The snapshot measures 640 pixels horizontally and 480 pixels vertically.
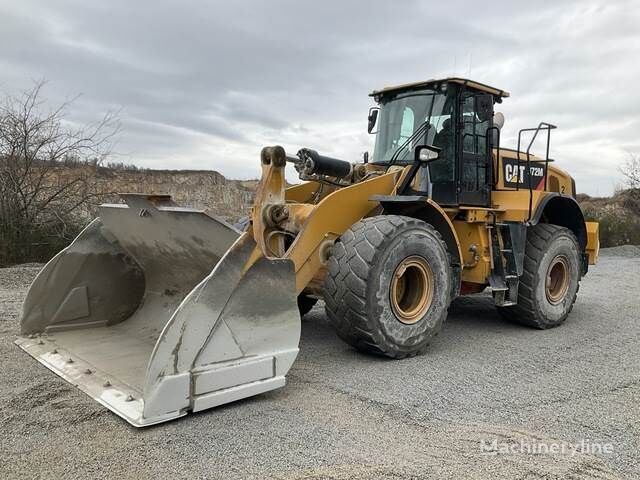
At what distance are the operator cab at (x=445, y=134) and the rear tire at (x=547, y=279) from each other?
0.79 meters

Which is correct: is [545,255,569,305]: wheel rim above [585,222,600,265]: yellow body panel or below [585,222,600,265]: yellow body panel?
below

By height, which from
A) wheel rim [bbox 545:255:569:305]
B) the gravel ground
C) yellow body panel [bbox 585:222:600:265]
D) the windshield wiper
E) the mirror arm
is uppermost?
the windshield wiper

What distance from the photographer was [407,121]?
5574 millimetres

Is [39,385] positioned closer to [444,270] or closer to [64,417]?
[64,417]

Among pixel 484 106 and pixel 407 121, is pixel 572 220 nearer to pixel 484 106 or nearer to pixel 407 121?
pixel 484 106

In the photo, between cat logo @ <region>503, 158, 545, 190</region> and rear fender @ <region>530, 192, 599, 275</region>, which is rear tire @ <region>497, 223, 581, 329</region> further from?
cat logo @ <region>503, 158, 545, 190</region>

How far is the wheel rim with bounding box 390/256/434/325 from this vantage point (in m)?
4.25

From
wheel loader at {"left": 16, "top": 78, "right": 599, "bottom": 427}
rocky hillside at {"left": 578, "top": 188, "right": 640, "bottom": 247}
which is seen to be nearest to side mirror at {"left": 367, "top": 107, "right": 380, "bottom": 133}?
wheel loader at {"left": 16, "top": 78, "right": 599, "bottom": 427}

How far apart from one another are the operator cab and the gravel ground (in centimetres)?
168

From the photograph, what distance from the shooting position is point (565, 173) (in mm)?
7148

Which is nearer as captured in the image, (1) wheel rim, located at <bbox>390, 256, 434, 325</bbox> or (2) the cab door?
(1) wheel rim, located at <bbox>390, 256, 434, 325</bbox>

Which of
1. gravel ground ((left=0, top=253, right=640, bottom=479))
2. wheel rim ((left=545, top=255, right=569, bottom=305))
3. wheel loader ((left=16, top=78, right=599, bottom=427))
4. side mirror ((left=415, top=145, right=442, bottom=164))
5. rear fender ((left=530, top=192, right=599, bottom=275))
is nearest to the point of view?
gravel ground ((left=0, top=253, right=640, bottom=479))

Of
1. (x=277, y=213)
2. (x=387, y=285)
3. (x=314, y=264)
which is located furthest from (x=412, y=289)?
(x=277, y=213)

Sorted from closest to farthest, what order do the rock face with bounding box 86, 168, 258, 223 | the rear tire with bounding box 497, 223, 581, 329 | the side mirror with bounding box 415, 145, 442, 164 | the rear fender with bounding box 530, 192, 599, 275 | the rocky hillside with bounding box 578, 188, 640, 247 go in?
the side mirror with bounding box 415, 145, 442, 164
the rear tire with bounding box 497, 223, 581, 329
the rear fender with bounding box 530, 192, 599, 275
the rocky hillside with bounding box 578, 188, 640, 247
the rock face with bounding box 86, 168, 258, 223
